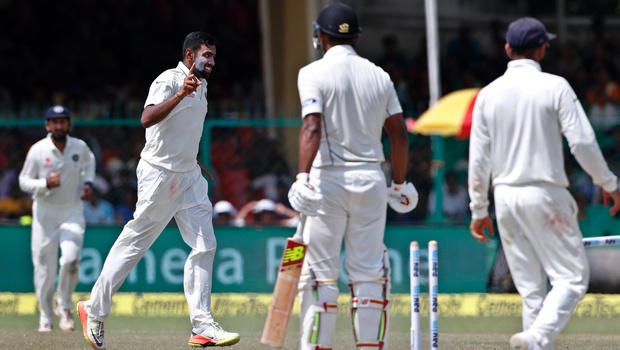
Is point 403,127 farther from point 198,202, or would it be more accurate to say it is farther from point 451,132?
point 451,132

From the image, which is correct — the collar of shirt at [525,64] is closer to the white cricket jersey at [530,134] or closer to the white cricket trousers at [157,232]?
the white cricket jersey at [530,134]

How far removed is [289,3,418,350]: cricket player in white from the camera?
7.45 meters

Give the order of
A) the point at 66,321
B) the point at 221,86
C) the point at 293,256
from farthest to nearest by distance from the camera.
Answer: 1. the point at 221,86
2. the point at 66,321
3. the point at 293,256

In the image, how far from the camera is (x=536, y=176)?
7.39m

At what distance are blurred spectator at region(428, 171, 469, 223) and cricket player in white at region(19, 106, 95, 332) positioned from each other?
4.35m

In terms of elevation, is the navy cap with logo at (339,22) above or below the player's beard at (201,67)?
above

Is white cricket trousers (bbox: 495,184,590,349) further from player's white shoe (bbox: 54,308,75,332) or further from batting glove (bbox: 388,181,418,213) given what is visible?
player's white shoe (bbox: 54,308,75,332)

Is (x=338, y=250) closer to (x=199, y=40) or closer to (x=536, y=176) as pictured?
(x=536, y=176)

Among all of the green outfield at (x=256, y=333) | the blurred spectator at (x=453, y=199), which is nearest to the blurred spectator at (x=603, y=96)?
the blurred spectator at (x=453, y=199)

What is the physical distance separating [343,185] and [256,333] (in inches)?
195

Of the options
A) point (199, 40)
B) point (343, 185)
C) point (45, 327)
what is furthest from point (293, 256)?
point (45, 327)

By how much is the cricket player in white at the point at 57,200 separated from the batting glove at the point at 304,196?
19.0ft

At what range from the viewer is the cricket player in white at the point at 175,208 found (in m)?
9.08

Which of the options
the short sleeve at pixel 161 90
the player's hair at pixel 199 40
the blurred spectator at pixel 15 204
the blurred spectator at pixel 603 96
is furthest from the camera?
the blurred spectator at pixel 603 96
